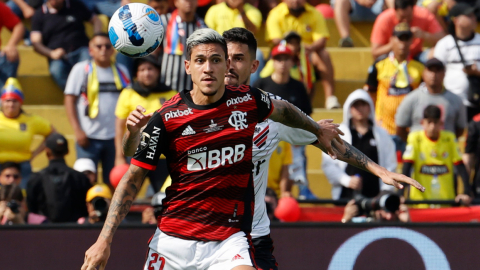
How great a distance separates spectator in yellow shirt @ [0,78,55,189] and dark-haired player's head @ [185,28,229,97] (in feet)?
17.8

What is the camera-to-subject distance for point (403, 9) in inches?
425

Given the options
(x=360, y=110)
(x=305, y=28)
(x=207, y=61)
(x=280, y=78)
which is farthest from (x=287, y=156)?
(x=207, y=61)

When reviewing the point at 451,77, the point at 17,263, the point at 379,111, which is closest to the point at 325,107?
the point at 379,111

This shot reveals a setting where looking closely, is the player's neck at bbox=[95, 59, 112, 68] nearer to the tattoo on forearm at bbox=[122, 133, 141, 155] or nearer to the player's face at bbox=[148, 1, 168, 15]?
the player's face at bbox=[148, 1, 168, 15]

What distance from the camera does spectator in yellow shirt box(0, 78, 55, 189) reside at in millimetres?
9195

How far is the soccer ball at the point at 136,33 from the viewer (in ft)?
16.9

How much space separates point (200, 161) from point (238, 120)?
0.34 meters

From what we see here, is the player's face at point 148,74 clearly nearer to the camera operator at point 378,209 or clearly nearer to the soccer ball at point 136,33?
the camera operator at point 378,209

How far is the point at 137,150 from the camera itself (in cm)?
440

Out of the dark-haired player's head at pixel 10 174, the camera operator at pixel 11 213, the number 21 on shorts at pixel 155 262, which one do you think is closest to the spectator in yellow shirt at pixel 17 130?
the dark-haired player's head at pixel 10 174

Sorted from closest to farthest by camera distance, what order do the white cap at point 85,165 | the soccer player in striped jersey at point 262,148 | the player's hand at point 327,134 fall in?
1. the player's hand at point 327,134
2. the soccer player in striped jersey at point 262,148
3. the white cap at point 85,165

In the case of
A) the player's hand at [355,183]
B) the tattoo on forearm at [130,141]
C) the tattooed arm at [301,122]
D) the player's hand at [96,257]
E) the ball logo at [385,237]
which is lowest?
the ball logo at [385,237]

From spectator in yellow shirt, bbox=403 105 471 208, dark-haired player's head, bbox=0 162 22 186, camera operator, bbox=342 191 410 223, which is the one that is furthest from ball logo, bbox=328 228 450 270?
dark-haired player's head, bbox=0 162 22 186

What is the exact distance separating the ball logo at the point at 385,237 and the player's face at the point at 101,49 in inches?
170
